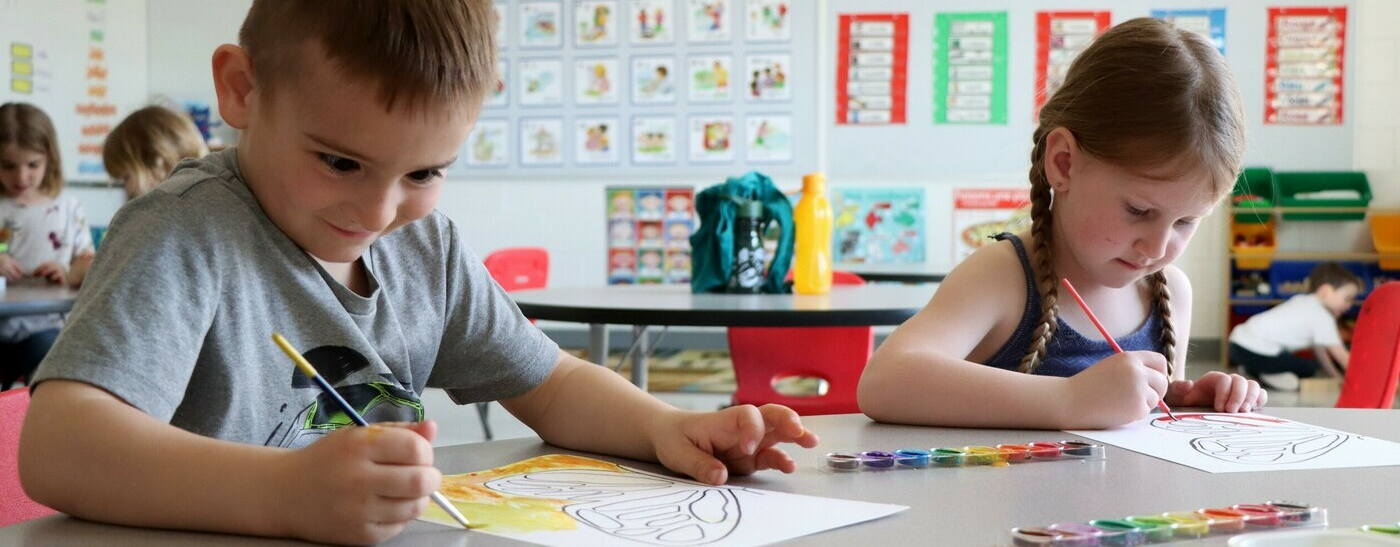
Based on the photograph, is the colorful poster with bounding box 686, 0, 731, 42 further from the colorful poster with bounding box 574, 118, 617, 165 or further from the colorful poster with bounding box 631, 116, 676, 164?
the colorful poster with bounding box 574, 118, 617, 165

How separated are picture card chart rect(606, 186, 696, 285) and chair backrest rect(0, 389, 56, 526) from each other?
179 inches

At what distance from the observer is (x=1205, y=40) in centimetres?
119

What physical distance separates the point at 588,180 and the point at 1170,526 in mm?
4866

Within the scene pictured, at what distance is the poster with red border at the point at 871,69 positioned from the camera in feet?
17.2

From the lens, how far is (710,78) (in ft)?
17.2

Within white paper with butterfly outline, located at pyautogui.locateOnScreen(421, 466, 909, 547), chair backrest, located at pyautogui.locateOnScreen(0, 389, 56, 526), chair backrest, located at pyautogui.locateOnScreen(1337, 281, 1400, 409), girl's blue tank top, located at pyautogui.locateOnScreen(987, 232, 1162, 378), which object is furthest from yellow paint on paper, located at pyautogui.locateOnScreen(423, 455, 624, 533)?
chair backrest, located at pyautogui.locateOnScreen(1337, 281, 1400, 409)

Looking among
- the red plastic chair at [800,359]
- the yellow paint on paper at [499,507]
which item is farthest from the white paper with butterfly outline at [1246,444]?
the red plastic chair at [800,359]

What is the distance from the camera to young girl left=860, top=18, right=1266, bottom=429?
3.05 feet

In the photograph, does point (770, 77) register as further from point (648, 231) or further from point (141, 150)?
point (141, 150)

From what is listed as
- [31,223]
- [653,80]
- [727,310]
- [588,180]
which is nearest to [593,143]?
[588,180]

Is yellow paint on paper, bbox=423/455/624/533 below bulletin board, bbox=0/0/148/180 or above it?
below

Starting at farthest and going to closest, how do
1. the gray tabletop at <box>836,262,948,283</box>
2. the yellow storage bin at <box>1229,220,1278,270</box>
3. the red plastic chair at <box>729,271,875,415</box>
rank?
the yellow storage bin at <box>1229,220,1278,270</box> → the gray tabletop at <box>836,262,948,283</box> → the red plastic chair at <box>729,271,875,415</box>

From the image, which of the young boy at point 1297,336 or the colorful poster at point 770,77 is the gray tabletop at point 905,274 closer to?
the colorful poster at point 770,77

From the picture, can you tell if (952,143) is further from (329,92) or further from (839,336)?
(329,92)
